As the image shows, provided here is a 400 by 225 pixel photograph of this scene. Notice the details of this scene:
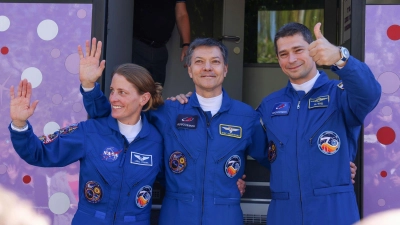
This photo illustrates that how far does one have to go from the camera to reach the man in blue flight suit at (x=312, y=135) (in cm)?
246

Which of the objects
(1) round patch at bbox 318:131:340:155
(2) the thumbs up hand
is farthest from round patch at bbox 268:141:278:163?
(2) the thumbs up hand

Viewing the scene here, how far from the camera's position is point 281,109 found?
8.97ft

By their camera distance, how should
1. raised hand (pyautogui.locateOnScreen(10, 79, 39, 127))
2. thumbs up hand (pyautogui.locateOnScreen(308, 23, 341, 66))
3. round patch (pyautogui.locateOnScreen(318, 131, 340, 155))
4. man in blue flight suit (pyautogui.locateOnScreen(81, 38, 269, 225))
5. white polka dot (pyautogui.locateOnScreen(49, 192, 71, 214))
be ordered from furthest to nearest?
white polka dot (pyautogui.locateOnScreen(49, 192, 71, 214)), man in blue flight suit (pyautogui.locateOnScreen(81, 38, 269, 225)), round patch (pyautogui.locateOnScreen(318, 131, 340, 155)), raised hand (pyautogui.locateOnScreen(10, 79, 39, 127)), thumbs up hand (pyautogui.locateOnScreen(308, 23, 341, 66))

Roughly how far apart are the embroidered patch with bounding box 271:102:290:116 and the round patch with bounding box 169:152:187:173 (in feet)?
1.83

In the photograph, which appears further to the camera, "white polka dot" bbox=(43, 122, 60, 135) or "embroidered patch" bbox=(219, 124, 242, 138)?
"white polka dot" bbox=(43, 122, 60, 135)

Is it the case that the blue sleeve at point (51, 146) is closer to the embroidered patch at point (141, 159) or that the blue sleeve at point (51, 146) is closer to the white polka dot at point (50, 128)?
the embroidered patch at point (141, 159)

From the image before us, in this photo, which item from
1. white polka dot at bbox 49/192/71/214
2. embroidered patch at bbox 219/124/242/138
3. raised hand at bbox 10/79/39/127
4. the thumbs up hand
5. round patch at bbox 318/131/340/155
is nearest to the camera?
the thumbs up hand

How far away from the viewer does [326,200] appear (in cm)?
248

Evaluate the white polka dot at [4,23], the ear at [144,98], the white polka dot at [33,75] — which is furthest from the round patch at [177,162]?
the white polka dot at [4,23]

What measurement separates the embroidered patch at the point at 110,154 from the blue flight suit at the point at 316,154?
843mm

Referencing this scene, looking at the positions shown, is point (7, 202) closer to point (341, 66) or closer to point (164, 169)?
point (164, 169)

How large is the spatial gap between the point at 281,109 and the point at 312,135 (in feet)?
0.80

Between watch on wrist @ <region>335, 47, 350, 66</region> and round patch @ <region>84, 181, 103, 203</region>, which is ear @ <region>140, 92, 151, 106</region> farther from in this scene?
watch on wrist @ <region>335, 47, 350, 66</region>

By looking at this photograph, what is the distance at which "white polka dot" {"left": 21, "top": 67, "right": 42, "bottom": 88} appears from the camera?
3.38 metres
